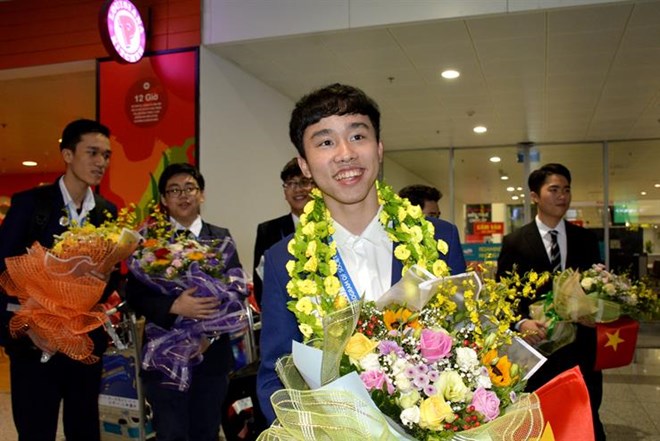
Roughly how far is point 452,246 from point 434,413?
71 centimetres

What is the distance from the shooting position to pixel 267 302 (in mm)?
1481

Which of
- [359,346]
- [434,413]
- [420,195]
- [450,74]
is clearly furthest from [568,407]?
[450,74]

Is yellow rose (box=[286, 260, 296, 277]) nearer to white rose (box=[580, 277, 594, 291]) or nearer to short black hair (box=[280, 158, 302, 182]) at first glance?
short black hair (box=[280, 158, 302, 182])

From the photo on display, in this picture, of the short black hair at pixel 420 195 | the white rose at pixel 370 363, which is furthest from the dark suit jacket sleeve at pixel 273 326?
the short black hair at pixel 420 195

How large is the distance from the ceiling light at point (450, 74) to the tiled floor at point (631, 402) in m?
3.28

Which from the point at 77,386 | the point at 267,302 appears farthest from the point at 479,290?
the point at 77,386

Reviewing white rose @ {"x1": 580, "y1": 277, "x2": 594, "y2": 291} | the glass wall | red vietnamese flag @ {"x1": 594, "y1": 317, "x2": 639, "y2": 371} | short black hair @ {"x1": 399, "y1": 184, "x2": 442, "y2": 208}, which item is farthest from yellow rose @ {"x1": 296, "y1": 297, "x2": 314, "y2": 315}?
the glass wall

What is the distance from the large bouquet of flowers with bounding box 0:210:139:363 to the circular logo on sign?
9.86 ft

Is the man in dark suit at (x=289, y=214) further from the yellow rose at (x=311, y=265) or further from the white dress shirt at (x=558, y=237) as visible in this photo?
the yellow rose at (x=311, y=265)

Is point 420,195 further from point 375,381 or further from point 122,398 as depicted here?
point 375,381

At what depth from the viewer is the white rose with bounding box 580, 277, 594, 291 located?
2.96 meters

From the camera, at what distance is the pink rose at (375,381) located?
3.21ft

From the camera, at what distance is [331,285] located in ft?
4.58

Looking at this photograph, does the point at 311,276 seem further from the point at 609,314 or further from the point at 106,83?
the point at 106,83
